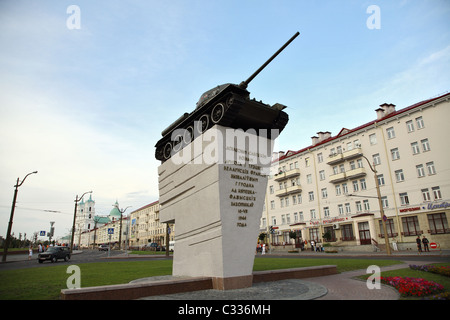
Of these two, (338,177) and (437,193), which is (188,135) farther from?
(338,177)

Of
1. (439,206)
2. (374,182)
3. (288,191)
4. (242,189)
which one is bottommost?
(242,189)

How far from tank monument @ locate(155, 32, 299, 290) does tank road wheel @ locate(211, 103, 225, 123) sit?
0.04 meters

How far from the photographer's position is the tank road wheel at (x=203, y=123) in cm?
1119

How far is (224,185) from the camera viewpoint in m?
9.51

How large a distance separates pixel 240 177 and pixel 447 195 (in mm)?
31330

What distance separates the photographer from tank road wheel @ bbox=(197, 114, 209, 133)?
11192 millimetres

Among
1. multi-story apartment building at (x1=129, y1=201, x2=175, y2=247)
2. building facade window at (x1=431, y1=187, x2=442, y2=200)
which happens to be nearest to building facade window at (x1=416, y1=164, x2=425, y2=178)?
building facade window at (x1=431, y1=187, x2=442, y2=200)

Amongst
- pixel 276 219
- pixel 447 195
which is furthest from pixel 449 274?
pixel 276 219

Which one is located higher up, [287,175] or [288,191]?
[287,175]

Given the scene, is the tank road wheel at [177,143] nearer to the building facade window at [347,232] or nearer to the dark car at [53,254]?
the dark car at [53,254]

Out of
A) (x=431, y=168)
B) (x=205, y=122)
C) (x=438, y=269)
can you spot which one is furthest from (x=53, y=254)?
(x=431, y=168)

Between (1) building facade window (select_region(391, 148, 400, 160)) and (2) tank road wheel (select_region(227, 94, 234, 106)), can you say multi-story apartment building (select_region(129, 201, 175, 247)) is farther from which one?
(2) tank road wheel (select_region(227, 94, 234, 106))

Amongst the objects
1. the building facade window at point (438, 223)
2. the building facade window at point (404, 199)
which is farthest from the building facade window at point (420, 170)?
the building facade window at point (438, 223)

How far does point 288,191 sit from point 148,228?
199 ft
